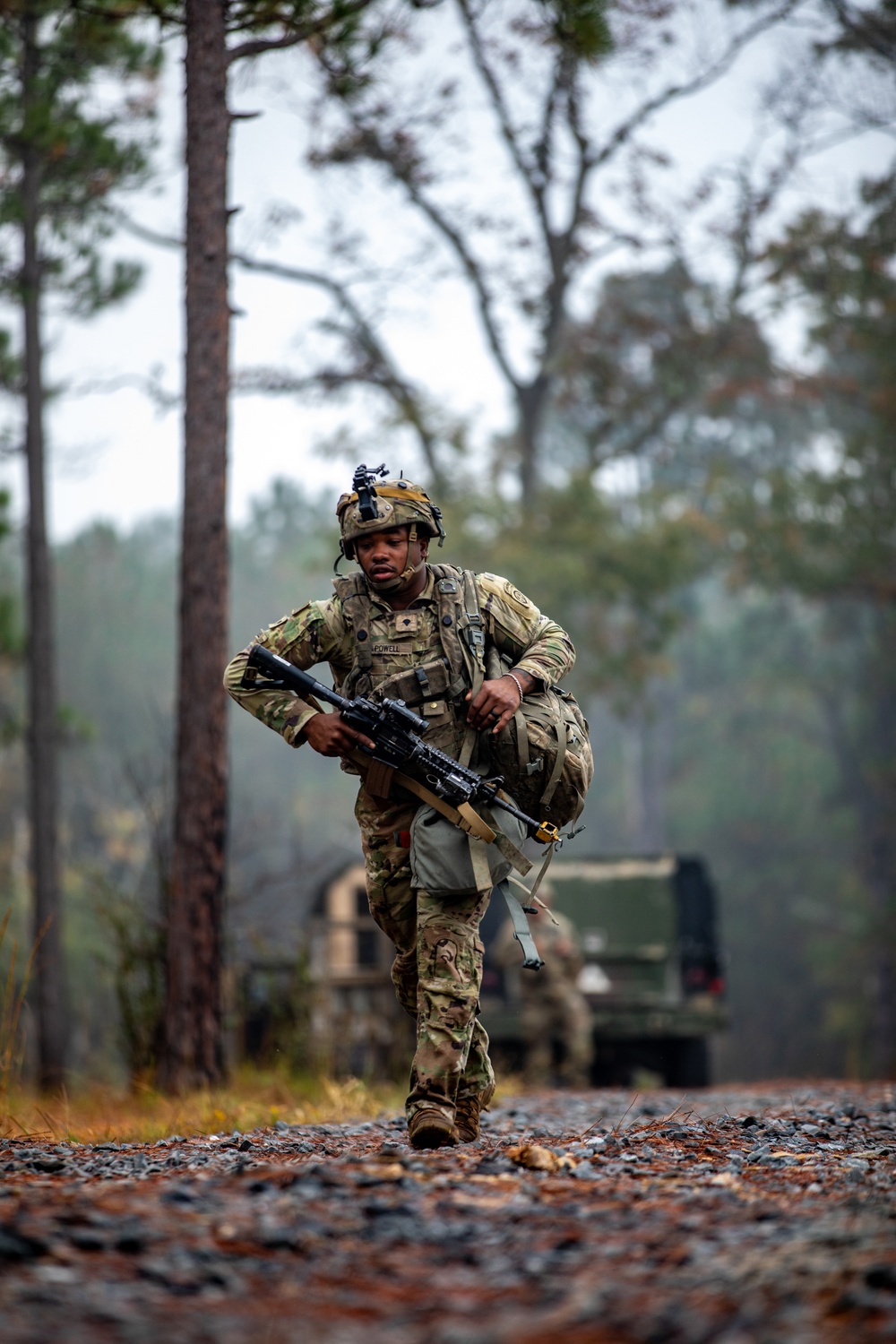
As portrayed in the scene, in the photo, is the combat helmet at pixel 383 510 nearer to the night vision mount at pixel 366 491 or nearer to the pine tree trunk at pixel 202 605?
the night vision mount at pixel 366 491

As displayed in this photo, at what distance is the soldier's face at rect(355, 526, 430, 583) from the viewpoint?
4816 mm

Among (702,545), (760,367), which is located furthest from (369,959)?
(702,545)

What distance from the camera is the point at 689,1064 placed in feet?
39.8

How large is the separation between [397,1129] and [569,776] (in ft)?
5.23

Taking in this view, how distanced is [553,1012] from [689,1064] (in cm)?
179

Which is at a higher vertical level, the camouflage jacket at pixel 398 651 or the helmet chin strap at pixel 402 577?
the helmet chin strap at pixel 402 577

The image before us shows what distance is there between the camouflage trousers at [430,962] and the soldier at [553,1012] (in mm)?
5970

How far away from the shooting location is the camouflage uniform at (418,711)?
15.4 feet

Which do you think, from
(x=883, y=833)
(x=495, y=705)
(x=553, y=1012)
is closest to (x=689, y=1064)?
(x=553, y=1012)

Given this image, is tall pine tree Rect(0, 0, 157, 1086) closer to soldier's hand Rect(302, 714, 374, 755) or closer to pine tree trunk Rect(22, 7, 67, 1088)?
pine tree trunk Rect(22, 7, 67, 1088)

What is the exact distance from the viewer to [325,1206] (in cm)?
309

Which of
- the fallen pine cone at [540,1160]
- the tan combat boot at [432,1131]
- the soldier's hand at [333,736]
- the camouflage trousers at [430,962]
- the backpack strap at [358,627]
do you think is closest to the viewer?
the fallen pine cone at [540,1160]

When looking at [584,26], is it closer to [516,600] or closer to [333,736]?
[516,600]

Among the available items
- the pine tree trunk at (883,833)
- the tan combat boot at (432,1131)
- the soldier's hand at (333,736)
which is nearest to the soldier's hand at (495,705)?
the soldier's hand at (333,736)
